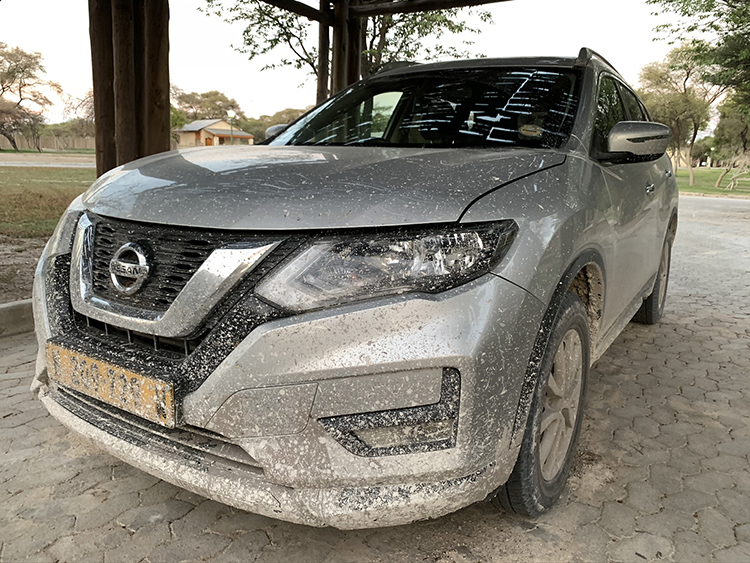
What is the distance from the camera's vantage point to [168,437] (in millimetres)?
1620

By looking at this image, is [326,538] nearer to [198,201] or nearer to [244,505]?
[244,505]

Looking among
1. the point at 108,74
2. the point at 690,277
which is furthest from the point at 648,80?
the point at 108,74

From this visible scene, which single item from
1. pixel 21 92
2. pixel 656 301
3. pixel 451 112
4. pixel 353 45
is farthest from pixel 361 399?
pixel 353 45

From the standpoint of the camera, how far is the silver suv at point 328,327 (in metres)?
1.42

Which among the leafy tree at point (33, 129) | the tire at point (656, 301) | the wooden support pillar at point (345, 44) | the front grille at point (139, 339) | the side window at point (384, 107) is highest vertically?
the wooden support pillar at point (345, 44)

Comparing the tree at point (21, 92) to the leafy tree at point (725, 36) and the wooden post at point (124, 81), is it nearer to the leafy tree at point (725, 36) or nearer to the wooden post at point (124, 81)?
the wooden post at point (124, 81)

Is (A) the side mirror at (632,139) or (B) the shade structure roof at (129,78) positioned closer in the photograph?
(A) the side mirror at (632,139)

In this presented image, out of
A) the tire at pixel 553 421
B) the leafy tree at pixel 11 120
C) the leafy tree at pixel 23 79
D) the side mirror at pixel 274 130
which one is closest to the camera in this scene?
the tire at pixel 553 421

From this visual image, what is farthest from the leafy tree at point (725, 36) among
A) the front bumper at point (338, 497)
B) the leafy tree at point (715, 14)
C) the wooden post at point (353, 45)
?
the front bumper at point (338, 497)

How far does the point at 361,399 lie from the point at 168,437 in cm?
60

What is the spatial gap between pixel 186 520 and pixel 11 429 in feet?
3.77

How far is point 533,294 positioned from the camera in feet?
5.08

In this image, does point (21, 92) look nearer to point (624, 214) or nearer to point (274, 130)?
point (274, 130)

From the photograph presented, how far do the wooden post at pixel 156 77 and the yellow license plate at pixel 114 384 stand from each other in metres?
3.66
